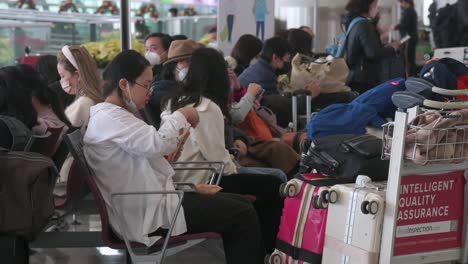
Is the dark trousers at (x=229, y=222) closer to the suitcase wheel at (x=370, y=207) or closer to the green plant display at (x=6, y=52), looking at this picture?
the suitcase wheel at (x=370, y=207)

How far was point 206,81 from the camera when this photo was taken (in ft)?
12.5

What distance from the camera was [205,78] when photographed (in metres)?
3.81

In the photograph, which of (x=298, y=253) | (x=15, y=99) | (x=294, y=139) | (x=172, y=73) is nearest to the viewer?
(x=298, y=253)

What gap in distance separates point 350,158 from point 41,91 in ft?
5.12

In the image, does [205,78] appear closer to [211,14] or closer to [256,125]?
[256,125]

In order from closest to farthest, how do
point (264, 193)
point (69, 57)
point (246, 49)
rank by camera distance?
point (264, 193) → point (69, 57) → point (246, 49)

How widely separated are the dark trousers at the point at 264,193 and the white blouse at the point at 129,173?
2.47ft

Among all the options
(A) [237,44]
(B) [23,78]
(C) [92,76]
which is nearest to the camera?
(B) [23,78]

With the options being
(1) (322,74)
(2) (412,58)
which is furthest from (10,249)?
(2) (412,58)

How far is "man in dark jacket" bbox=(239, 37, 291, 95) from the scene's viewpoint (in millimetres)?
5555

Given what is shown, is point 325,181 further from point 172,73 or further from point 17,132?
point 172,73

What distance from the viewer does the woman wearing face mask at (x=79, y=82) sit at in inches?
162

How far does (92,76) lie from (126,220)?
1457 millimetres

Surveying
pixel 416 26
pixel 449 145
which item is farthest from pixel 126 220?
pixel 416 26
